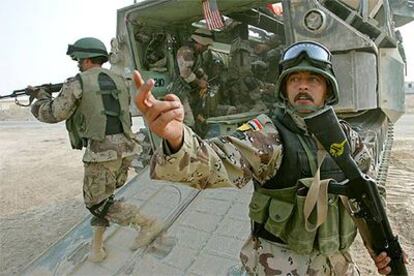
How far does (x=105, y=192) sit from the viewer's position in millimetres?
3568

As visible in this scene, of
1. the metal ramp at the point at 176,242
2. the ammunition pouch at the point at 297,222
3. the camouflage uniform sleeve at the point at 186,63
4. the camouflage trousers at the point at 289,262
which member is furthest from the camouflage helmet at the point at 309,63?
the camouflage uniform sleeve at the point at 186,63

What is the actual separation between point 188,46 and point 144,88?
439 centimetres

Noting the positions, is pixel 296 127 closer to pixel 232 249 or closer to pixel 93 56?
pixel 232 249

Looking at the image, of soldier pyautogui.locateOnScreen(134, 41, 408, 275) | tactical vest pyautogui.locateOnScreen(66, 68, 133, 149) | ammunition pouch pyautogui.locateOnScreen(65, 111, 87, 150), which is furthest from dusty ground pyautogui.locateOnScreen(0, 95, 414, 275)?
soldier pyautogui.locateOnScreen(134, 41, 408, 275)

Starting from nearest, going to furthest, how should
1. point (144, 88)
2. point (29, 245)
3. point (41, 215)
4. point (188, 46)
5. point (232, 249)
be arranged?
point (144, 88) < point (232, 249) < point (29, 245) < point (188, 46) < point (41, 215)

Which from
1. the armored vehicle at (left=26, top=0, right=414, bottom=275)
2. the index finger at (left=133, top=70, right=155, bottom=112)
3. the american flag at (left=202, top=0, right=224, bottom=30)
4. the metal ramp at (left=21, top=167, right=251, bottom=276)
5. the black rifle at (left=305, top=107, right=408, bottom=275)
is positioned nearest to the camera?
the index finger at (left=133, top=70, right=155, bottom=112)

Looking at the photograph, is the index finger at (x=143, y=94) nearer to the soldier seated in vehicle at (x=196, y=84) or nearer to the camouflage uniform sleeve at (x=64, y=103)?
the camouflage uniform sleeve at (x=64, y=103)

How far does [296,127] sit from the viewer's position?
1824 millimetres

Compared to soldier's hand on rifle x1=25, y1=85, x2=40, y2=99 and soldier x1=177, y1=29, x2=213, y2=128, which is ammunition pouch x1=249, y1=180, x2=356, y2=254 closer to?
soldier's hand on rifle x1=25, y1=85, x2=40, y2=99

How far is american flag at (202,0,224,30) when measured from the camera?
14.9 ft

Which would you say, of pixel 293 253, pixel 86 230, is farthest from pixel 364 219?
pixel 86 230

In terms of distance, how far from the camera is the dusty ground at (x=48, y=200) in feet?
15.2

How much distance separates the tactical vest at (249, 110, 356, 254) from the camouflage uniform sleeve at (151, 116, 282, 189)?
0.05m

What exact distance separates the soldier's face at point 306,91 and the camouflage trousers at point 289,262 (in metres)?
0.56
